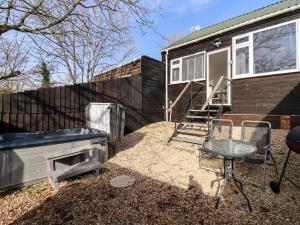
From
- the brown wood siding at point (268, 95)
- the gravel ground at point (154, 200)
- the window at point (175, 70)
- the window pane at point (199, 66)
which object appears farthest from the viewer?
the window at point (175, 70)

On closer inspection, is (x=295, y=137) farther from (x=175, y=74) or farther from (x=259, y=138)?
(x=175, y=74)

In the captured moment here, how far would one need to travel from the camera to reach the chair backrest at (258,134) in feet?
11.7

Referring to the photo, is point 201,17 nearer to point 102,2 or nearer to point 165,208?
point 102,2

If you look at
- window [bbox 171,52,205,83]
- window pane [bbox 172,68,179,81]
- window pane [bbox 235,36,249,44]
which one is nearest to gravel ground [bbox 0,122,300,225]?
window pane [bbox 235,36,249,44]

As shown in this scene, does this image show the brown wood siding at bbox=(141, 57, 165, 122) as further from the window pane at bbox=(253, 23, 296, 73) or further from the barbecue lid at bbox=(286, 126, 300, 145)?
the barbecue lid at bbox=(286, 126, 300, 145)

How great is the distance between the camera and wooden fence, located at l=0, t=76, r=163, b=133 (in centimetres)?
491

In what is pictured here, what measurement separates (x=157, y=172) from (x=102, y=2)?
5108mm

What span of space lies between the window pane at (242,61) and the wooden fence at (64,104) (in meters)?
3.91

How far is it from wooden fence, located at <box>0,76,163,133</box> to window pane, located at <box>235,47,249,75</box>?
3911 mm

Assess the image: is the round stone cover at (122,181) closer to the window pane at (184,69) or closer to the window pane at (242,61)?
the window pane at (242,61)

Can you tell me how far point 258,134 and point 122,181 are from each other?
276 centimetres

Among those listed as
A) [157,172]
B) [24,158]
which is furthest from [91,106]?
[157,172]

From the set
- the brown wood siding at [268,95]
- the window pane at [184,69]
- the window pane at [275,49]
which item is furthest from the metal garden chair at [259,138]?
the window pane at [184,69]

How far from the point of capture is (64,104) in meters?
5.98
